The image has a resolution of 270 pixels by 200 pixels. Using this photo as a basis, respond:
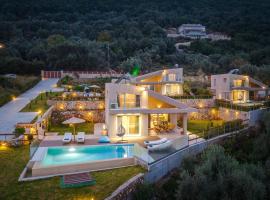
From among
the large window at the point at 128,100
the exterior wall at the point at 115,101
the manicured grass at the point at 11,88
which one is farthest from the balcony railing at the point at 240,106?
the manicured grass at the point at 11,88

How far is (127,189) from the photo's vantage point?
39.5 ft

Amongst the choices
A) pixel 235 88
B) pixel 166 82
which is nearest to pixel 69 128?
pixel 166 82

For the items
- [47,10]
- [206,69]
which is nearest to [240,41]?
[206,69]

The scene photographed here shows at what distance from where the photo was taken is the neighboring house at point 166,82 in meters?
33.5

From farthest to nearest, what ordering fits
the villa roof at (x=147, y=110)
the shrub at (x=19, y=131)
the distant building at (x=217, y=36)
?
the distant building at (x=217, y=36)
the villa roof at (x=147, y=110)
the shrub at (x=19, y=131)

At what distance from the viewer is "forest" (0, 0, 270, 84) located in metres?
54.4

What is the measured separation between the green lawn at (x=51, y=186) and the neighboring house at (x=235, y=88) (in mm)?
21036

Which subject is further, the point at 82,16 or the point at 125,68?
the point at 82,16

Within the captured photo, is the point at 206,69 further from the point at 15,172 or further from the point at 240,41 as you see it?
the point at 15,172

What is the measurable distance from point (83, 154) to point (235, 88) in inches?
831

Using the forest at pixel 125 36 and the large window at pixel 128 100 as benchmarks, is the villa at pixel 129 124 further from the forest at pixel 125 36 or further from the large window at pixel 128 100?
the forest at pixel 125 36

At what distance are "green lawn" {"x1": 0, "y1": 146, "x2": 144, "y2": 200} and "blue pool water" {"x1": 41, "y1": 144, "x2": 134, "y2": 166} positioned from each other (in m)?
1.22

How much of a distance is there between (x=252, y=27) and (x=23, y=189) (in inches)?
3854

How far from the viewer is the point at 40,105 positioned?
27156 millimetres
